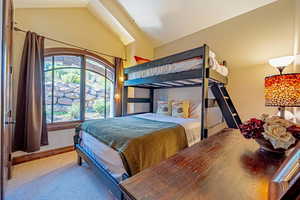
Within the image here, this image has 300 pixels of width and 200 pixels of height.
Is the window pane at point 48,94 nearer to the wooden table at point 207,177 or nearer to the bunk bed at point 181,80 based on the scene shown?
the bunk bed at point 181,80

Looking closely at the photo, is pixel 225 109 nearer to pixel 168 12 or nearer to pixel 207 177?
pixel 207 177

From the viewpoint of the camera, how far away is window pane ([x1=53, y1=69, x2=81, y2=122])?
2912 millimetres

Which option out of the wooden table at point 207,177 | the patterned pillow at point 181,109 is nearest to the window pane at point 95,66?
the patterned pillow at point 181,109

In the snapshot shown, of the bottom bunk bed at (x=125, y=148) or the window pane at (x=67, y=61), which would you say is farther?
the window pane at (x=67, y=61)

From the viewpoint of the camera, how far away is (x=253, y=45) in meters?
2.34

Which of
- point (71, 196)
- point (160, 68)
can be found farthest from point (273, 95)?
point (71, 196)

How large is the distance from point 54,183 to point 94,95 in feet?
6.64

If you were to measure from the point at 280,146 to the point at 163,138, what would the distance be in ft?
3.43

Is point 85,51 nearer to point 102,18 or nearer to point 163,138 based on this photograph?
point 102,18

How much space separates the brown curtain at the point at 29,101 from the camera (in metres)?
2.39

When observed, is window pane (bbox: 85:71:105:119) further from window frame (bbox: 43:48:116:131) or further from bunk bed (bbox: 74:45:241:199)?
bunk bed (bbox: 74:45:241:199)

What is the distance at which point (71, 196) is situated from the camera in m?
1.61

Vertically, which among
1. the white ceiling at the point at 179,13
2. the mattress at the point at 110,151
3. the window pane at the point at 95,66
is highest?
the white ceiling at the point at 179,13

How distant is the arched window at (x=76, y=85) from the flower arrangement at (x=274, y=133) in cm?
322
